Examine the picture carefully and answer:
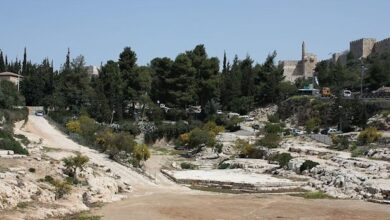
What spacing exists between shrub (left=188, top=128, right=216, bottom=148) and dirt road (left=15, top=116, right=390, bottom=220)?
1894cm

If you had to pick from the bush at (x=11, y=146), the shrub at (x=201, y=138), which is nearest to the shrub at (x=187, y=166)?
the shrub at (x=201, y=138)

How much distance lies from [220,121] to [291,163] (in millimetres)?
27499

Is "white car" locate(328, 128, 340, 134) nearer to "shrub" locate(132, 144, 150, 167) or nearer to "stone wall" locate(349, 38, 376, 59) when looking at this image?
"shrub" locate(132, 144, 150, 167)

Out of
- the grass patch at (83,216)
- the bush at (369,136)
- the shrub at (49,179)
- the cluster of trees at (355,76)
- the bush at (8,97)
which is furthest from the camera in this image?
the cluster of trees at (355,76)

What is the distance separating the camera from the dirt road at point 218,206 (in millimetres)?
29766

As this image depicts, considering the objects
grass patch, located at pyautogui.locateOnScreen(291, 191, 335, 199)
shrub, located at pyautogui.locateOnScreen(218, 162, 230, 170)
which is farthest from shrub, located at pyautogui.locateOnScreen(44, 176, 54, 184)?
shrub, located at pyautogui.locateOnScreen(218, 162, 230, 170)

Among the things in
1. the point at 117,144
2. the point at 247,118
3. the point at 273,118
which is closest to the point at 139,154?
the point at 117,144

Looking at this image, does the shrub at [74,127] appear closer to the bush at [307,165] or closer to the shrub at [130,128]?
the shrub at [130,128]

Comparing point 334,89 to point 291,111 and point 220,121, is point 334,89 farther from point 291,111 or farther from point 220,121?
point 220,121

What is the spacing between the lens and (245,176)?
45.0 metres

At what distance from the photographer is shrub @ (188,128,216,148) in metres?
61.1

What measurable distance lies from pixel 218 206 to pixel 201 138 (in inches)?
1140

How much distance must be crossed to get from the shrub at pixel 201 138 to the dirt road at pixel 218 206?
18.9m

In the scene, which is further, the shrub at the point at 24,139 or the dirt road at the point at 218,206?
the shrub at the point at 24,139
